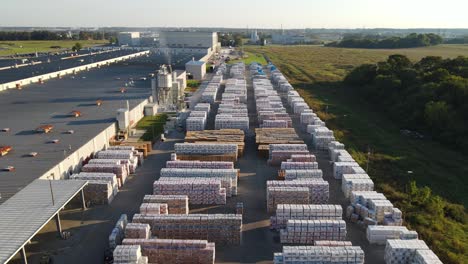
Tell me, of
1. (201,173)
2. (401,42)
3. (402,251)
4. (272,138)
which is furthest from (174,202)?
(401,42)

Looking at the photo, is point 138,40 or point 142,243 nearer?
point 142,243

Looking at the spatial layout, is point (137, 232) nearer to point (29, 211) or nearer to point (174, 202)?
point (174, 202)

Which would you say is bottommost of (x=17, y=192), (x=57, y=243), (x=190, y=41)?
(x=57, y=243)

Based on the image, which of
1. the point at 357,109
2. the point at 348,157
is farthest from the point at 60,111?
the point at 357,109

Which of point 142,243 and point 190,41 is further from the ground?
point 190,41

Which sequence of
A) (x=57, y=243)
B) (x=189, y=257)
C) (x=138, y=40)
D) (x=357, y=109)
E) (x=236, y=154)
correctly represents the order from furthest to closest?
1. (x=138, y=40)
2. (x=357, y=109)
3. (x=236, y=154)
4. (x=57, y=243)
5. (x=189, y=257)

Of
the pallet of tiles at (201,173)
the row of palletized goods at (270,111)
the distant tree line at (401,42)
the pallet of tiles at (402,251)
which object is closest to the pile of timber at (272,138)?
the row of palletized goods at (270,111)

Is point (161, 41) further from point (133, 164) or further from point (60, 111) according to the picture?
point (133, 164)
